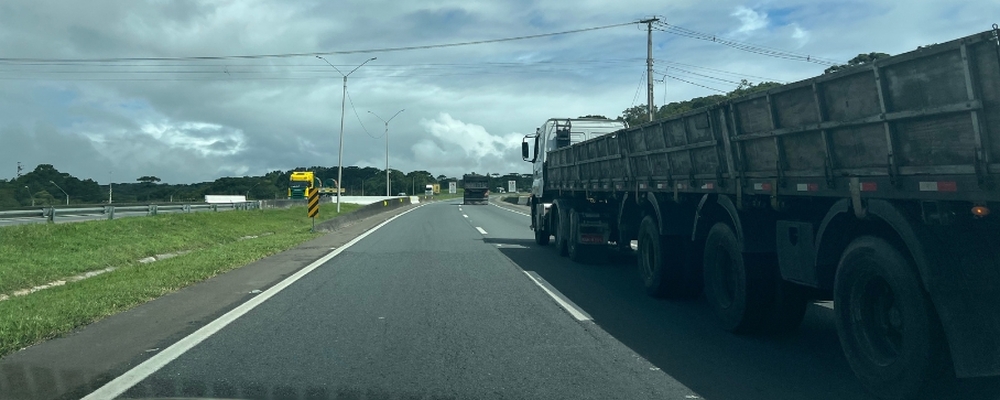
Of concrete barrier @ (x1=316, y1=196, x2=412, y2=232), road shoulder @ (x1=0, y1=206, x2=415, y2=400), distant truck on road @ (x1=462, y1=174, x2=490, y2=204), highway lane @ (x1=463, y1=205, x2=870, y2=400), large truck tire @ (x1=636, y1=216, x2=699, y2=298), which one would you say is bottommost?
highway lane @ (x1=463, y1=205, x2=870, y2=400)

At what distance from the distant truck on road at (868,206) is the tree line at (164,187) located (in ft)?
50.1

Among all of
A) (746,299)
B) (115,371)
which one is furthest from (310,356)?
(746,299)

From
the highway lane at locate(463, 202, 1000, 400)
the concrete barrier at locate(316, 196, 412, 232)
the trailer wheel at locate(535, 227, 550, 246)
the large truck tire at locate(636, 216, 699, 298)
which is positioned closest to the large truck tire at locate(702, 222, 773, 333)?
the highway lane at locate(463, 202, 1000, 400)

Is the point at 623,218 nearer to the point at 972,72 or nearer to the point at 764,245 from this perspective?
the point at 764,245

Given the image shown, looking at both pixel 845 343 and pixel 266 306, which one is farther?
pixel 266 306

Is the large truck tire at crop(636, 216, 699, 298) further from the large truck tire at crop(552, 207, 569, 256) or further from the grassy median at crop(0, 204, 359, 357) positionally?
the grassy median at crop(0, 204, 359, 357)

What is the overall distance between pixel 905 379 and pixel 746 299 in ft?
9.27

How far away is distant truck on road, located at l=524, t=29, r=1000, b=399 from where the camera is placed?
16.6 ft

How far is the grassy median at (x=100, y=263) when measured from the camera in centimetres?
976

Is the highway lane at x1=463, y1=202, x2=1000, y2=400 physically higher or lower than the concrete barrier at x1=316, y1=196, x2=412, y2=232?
lower

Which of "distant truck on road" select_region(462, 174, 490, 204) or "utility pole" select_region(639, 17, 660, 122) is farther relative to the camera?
"distant truck on road" select_region(462, 174, 490, 204)

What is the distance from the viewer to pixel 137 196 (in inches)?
3398

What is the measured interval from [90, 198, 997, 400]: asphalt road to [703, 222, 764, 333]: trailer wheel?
0.20 metres

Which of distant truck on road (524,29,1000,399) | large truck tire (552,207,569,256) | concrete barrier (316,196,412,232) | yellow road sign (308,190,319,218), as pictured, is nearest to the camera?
distant truck on road (524,29,1000,399)
